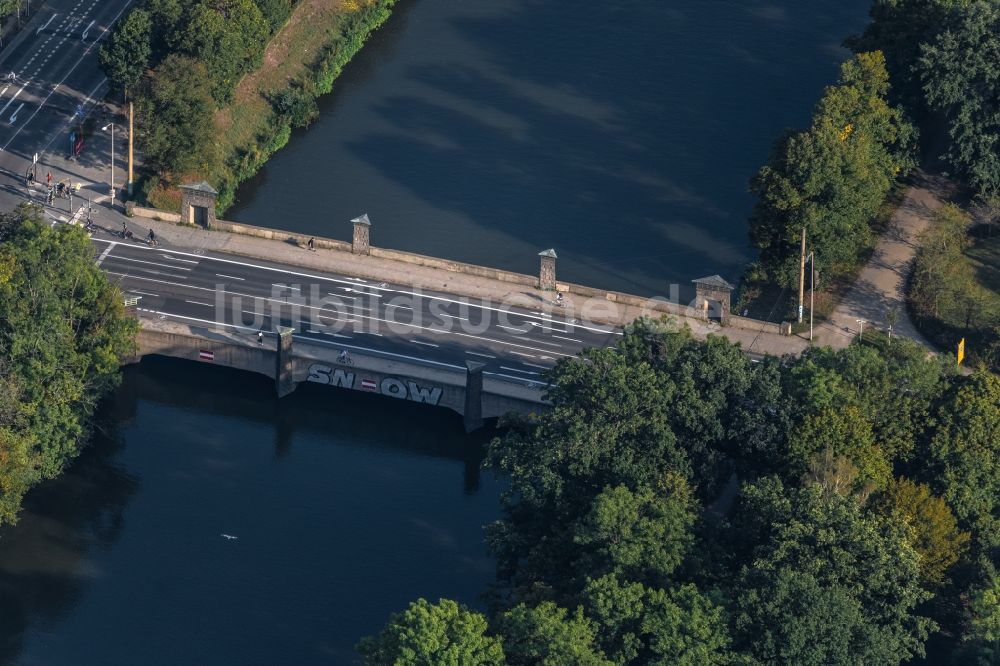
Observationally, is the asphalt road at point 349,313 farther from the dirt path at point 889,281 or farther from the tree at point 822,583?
the tree at point 822,583

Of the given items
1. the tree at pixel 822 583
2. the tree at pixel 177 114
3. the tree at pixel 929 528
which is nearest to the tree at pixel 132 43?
the tree at pixel 177 114

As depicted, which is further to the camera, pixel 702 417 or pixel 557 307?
pixel 557 307

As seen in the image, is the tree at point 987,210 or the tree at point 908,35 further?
the tree at point 908,35

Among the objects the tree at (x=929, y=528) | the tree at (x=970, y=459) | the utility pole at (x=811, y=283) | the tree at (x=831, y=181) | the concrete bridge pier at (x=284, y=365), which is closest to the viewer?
the tree at (x=929, y=528)

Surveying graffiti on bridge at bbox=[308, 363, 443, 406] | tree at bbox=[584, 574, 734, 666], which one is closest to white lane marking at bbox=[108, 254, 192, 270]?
graffiti on bridge at bbox=[308, 363, 443, 406]

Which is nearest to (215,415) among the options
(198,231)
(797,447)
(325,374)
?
(325,374)

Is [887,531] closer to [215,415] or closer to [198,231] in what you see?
[215,415]
